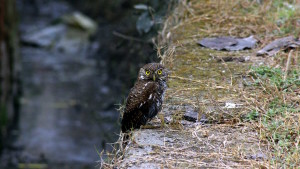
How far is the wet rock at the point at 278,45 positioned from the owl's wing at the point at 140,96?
4.21 feet

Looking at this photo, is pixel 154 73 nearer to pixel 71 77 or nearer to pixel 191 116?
pixel 191 116

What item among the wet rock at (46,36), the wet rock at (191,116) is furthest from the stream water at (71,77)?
the wet rock at (191,116)

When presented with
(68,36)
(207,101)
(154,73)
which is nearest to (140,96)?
(154,73)

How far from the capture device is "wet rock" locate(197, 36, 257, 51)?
15.9 ft

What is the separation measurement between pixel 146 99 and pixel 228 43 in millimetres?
1410

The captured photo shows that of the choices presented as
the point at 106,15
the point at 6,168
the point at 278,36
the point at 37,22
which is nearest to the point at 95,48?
the point at 106,15

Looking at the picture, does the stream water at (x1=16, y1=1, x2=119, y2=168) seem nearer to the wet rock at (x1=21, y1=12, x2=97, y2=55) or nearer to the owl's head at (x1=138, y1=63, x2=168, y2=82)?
the wet rock at (x1=21, y1=12, x2=97, y2=55)

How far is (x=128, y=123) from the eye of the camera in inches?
148

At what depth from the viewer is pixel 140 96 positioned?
3785 mm

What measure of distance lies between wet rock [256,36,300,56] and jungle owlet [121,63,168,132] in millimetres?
1169

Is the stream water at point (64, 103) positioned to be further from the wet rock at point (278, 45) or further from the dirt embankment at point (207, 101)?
the wet rock at point (278, 45)

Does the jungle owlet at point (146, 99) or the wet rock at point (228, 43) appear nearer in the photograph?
the jungle owlet at point (146, 99)

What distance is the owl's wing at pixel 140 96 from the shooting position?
3754 mm

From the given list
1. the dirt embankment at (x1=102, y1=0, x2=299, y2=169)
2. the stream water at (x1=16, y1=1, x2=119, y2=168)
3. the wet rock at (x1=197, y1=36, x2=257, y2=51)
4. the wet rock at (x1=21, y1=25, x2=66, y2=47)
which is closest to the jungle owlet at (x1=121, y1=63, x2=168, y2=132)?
the dirt embankment at (x1=102, y1=0, x2=299, y2=169)
